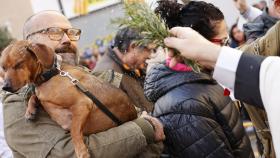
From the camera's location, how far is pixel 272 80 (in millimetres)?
1436

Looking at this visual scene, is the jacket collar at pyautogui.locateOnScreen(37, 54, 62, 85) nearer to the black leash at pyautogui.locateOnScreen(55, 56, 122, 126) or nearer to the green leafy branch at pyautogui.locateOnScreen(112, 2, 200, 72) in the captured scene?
the black leash at pyautogui.locateOnScreen(55, 56, 122, 126)

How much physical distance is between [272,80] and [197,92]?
1201mm

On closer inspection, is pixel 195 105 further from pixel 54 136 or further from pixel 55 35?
pixel 55 35

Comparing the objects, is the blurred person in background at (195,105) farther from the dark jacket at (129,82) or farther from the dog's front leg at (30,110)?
the dark jacket at (129,82)

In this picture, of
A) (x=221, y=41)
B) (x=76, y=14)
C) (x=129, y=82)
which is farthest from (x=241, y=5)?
(x=76, y=14)

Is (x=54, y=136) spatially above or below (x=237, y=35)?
above

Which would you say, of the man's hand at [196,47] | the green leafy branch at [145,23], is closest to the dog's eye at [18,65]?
the green leafy branch at [145,23]

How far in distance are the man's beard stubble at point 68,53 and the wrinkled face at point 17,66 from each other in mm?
300

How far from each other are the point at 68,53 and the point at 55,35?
0.45ft

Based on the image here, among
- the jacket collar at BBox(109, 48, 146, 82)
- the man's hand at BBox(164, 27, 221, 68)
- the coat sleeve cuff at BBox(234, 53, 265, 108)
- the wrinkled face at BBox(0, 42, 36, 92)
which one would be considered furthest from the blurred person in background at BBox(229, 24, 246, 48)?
the coat sleeve cuff at BBox(234, 53, 265, 108)

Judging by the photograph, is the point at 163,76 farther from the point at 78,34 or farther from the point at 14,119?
the point at 14,119

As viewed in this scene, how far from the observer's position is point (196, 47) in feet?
5.31

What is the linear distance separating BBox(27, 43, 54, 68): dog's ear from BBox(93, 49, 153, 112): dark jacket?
4.85ft

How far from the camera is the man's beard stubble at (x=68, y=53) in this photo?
8.92 feet
